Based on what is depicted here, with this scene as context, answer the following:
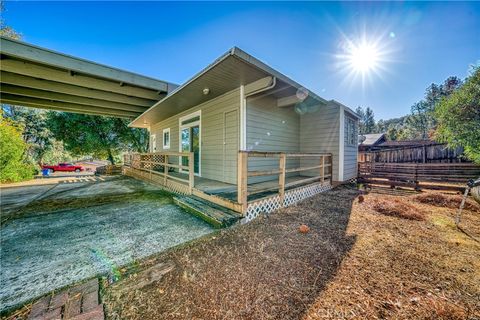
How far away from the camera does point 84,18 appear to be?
6711mm

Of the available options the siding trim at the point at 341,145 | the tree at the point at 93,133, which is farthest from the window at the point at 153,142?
the siding trim at the point at 341,145

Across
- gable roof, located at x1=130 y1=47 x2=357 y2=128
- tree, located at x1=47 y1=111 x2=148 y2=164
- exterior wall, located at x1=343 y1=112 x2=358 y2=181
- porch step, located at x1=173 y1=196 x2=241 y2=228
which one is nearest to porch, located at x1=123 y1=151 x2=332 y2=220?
porch step, located at x1=173 y1=196 x2=241 y2=228

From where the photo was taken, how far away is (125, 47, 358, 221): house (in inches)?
162

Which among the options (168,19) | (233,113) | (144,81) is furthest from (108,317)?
(168,19)

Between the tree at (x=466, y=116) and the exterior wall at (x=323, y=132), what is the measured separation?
308 cm

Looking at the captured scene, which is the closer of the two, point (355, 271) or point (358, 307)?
point (358, 307)

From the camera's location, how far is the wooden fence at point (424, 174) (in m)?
5.85

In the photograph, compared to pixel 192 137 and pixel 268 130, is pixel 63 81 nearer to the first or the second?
pixel 192 137

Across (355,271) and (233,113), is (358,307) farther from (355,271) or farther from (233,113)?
(233,113)

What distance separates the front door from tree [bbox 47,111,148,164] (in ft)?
35.2

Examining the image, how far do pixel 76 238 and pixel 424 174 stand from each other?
391 inches

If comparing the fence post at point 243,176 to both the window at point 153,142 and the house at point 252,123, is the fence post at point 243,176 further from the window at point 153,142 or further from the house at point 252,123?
the window at point 153,142

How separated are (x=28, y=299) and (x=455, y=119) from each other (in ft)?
31.1

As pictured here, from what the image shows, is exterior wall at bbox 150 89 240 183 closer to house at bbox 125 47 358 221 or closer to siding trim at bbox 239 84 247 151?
house at bbox 125 47 358 221
